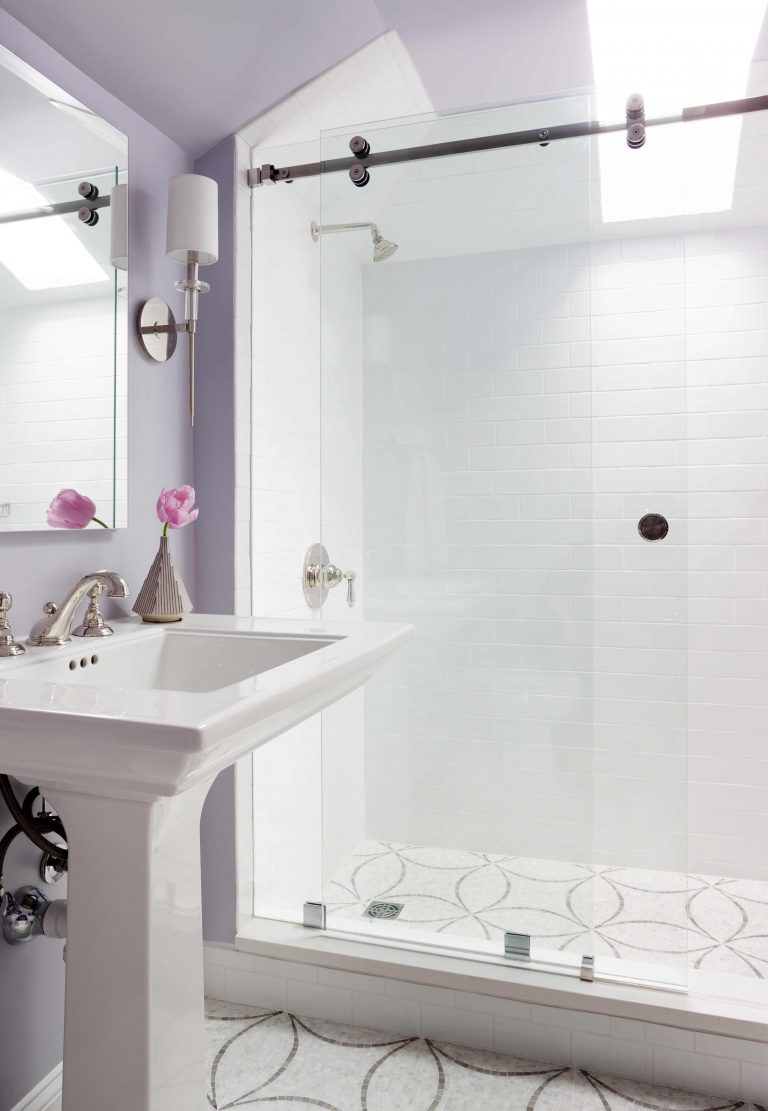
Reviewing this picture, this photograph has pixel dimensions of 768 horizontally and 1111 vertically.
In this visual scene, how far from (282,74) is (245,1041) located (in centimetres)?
224

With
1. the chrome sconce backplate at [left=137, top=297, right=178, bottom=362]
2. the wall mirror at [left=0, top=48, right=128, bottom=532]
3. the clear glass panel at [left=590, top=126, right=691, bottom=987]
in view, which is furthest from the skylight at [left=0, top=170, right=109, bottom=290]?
the clear glass panel at [left=590, top=126, right=691, bottom=987]

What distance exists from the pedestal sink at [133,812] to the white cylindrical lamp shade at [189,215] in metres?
0.87

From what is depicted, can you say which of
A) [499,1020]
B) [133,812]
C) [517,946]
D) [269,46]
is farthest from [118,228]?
[499,1020]

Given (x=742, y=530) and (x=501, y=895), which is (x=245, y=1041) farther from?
(x=742, y=530)

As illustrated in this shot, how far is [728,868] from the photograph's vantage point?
2.72 m

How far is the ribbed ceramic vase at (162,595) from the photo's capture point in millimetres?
1562

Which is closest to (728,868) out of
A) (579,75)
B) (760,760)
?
(760,760)

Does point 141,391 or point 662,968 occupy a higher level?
point 141,391

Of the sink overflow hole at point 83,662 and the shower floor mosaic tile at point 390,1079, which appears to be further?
the shower floor mosaic tile at point 390,1079

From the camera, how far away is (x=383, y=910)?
1.89m

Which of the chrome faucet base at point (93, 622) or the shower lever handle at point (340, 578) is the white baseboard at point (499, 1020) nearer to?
the shower lever handle at point (340, 578)

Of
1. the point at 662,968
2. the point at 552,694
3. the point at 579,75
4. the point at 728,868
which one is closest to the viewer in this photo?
the point at 662,968

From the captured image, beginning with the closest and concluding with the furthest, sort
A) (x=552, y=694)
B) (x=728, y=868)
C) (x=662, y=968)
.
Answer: (x=662, y=968) < (x=552, y=694) < (x=728, y=868)

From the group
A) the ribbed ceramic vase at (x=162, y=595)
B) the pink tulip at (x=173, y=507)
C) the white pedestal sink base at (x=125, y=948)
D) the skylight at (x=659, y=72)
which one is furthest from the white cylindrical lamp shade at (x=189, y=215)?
the white pedestal sink base at (x=125, y=948)
